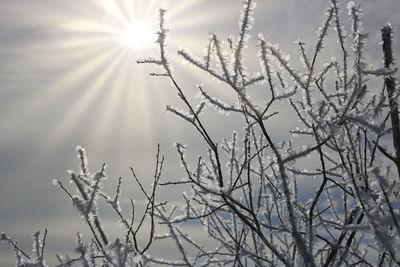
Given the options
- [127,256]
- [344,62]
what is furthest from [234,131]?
[127,256]

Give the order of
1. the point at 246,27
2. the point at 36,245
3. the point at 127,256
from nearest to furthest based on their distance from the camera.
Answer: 1. the point at 246,27
2. the point at 127,256
3. the point at 36,245

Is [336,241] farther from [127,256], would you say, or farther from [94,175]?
[94,175]

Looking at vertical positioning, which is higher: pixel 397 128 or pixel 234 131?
pixel 234 131

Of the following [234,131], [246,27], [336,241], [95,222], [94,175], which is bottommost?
[336,241]

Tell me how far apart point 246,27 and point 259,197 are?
1.76 metres

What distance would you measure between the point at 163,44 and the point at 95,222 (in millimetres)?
1216

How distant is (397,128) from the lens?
6.81ft

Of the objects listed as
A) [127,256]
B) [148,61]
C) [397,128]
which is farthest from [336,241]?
[148,61]

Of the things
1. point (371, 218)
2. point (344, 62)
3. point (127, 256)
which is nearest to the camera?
point (371, 218)

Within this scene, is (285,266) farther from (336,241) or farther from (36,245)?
(36,245)

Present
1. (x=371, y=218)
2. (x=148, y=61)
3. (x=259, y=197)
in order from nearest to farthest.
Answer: (x=371, y=218) → (x=148, y=61) → (x=259, y=197)

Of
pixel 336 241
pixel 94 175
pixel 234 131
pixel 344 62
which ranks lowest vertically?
pixel 336 241

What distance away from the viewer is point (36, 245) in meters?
3.14

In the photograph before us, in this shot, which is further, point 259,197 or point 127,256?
point 259,197
